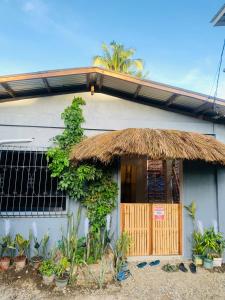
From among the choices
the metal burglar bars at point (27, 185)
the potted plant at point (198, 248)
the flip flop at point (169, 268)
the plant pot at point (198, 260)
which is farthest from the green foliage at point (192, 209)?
the metal burglar bars at point (27, 185)

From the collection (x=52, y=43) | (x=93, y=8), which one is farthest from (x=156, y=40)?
(x=52, y=43)

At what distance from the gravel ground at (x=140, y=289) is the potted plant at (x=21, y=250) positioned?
262 millimetres

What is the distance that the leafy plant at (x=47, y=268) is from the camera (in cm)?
583

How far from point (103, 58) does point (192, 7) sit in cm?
1283

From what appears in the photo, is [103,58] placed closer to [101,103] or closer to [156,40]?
[156,40]

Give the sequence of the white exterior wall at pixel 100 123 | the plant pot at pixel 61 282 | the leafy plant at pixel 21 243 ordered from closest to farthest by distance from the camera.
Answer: the plant pot at pixel 61 282 → the leafy plant at pixel 21 243 → the white exterior wall at pixel 100 123

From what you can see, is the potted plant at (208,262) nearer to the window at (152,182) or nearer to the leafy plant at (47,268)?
the window at (152,182)

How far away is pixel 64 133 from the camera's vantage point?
24.7 ft

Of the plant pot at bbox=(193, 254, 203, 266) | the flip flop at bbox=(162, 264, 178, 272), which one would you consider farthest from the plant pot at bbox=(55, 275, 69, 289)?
the plant pot at bbox=(193, 254, 203, 266)

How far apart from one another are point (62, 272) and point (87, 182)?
7.91ft

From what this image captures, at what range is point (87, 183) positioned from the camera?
7.41m

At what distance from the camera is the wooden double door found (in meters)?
7.56

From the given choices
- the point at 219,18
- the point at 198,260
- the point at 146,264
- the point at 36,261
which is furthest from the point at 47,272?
the point at 219,18

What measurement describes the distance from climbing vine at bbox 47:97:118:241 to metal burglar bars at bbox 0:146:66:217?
0.34 m
